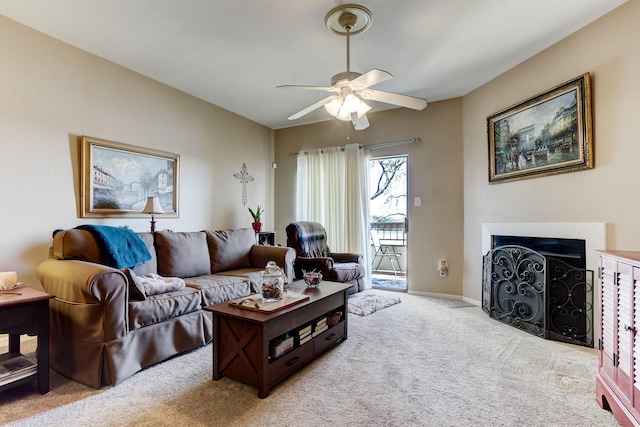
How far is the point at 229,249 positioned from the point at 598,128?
11.8ft

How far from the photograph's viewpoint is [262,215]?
525cm

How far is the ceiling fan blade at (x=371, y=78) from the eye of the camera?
2074 millimetres

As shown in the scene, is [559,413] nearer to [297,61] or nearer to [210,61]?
[297,61]

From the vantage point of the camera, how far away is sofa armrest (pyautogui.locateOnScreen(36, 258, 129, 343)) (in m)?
1.85

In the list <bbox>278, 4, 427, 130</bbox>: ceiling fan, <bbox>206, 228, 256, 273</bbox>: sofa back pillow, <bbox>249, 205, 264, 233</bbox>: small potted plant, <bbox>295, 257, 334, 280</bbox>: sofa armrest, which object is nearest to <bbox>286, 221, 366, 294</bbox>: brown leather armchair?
<bbox>295, 257, 334, 280</bbox>: sofa armrest

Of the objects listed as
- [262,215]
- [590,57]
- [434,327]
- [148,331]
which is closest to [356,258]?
[434,327]

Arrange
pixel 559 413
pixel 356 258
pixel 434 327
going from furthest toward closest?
1. pixel 356 258
2. pixel 434 327
3. pixel 559 413

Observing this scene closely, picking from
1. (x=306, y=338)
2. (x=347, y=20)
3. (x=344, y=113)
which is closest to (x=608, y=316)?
(x=306, y=338)

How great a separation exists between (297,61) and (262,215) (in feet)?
9.04

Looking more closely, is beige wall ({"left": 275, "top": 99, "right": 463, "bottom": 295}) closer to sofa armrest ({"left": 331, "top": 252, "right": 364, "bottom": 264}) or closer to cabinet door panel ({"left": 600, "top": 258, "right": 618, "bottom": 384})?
sofa armrest ({"left": 331, "top": 252, "right": 364, "bottom": 264})

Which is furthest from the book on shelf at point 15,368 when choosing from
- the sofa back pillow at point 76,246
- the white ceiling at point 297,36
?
the white ceiling at point 297,36

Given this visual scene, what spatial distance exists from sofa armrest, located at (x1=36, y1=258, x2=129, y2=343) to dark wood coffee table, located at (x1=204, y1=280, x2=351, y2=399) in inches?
21.2

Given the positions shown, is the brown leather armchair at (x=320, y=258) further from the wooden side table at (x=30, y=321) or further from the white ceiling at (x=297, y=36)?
the wooden side table at (x=30, y=321)

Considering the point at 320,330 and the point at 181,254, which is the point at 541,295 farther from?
the point at 181,254
